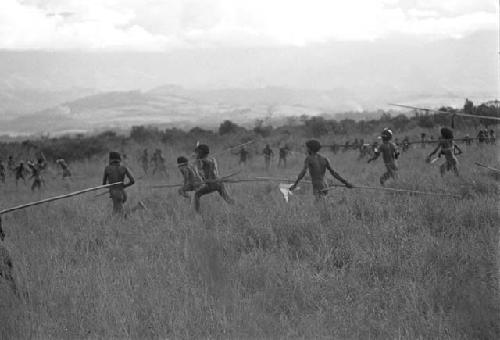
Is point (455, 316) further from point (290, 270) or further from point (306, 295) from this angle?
point (290, 270)

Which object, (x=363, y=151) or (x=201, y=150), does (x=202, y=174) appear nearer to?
(x=201, y=150)

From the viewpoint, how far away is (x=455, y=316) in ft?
13.6

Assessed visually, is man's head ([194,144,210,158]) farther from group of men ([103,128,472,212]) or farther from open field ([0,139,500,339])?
open field ([0,139,500,339])

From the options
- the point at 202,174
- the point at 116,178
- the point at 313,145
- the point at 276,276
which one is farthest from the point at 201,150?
the point at 276,276

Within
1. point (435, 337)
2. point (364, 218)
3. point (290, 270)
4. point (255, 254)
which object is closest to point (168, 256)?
point (255, 254)

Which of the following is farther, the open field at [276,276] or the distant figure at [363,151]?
the distant figure at [363,151]

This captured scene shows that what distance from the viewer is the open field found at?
14.2 feet

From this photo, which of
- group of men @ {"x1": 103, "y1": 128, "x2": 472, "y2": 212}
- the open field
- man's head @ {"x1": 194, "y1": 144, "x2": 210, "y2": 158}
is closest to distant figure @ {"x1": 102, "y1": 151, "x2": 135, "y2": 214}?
group of men @ {"x1": 103, "y1": 128, "x2": 472, "y2": 212}

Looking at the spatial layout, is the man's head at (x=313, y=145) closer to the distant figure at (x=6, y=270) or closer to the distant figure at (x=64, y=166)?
the distant figure at (x=6, y=270)

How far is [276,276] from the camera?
5.25 meters

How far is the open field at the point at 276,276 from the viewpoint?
432 cm

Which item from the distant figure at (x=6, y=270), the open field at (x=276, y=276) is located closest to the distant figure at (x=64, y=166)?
the open field at (x=276, y=276)

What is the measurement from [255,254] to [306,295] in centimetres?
123

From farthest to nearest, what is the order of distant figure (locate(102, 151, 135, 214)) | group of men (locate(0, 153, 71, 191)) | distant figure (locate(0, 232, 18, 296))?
1. group of men (locate(0, 153, 71, 191))
2. distant figure (locate(102, 151, 135, 214))
3. distant figure (locate(0, 232, 18, 296))
